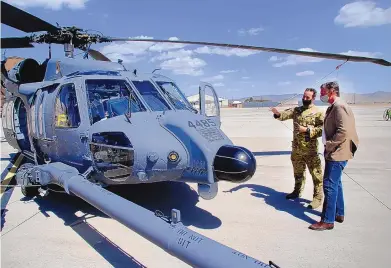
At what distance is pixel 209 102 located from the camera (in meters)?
5.54

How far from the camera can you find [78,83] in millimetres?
4938

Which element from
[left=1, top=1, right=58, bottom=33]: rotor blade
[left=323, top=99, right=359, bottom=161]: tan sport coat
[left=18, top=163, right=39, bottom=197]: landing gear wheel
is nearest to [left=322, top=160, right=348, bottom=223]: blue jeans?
[left=323, top=99, right=359, bottom=161]: tan sport coat

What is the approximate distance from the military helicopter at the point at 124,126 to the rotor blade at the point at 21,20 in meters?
0.02

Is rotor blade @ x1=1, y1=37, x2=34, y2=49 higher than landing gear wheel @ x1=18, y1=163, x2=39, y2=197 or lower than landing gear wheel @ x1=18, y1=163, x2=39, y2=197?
higher

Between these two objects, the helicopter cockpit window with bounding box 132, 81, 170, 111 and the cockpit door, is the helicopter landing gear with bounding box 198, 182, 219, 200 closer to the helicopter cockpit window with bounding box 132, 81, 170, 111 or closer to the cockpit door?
the helicopter cockpit window with bounding box 132, 81, 170, 111

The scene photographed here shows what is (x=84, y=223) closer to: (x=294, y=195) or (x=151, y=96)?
(x=151, y=96)

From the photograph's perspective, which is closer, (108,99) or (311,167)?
(108,99)

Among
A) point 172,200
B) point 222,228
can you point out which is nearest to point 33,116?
point 172,200

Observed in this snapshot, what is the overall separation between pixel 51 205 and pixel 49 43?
153 inches

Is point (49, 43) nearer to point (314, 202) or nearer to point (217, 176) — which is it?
point (217, 176)

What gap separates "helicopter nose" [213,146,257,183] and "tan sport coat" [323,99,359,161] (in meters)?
1.28

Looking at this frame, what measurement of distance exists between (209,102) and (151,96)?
112 centimetres

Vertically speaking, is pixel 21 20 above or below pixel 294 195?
above

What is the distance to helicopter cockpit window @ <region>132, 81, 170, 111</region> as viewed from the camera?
4812mm
